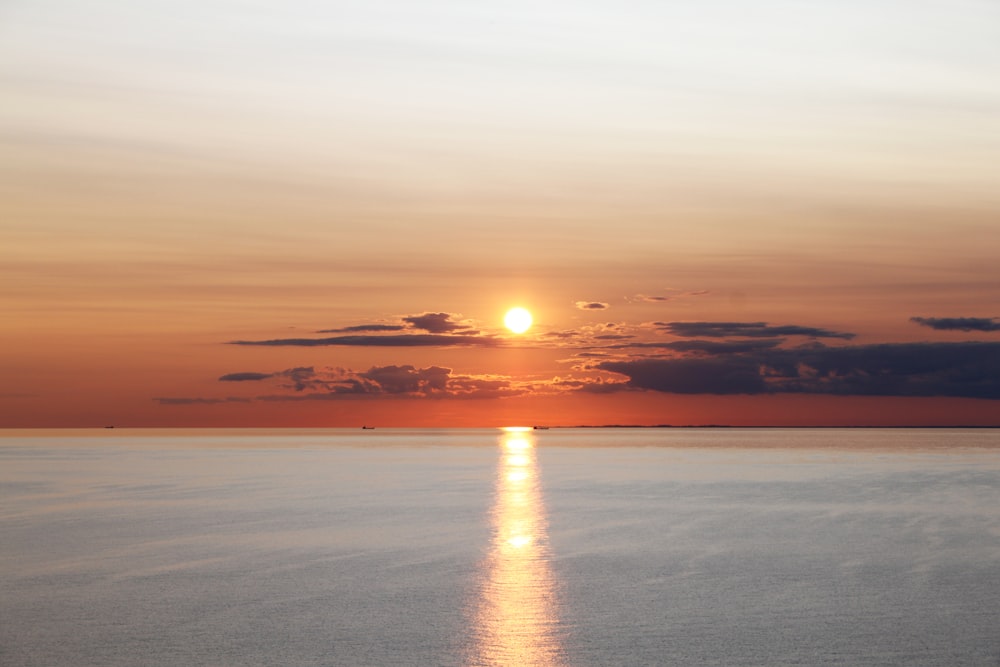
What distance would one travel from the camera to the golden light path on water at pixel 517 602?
55.6 ft

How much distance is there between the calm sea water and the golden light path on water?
8 centimetres

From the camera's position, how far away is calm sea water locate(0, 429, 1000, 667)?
56.7ft

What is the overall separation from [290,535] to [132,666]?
16035 millimetres

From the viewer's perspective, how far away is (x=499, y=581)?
77.9ft

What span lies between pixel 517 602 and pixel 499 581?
262 cm

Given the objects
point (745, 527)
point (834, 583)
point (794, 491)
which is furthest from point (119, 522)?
point (794, 491)

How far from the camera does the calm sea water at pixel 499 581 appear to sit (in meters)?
17.3

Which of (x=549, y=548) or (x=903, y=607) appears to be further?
(x=549, y=548)

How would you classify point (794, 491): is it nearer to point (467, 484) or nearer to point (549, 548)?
point (467, 484)

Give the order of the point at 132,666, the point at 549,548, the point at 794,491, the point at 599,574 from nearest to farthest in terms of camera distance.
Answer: the point at 132,666 < the point at 599,574 < the point at 549,548 < the point at 794,491

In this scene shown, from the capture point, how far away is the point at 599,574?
24.6 meters

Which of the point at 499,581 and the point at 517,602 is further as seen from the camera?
the point at 499,581

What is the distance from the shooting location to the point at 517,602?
21.2 m

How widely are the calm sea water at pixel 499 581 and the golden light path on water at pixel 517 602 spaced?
0.08 metres
